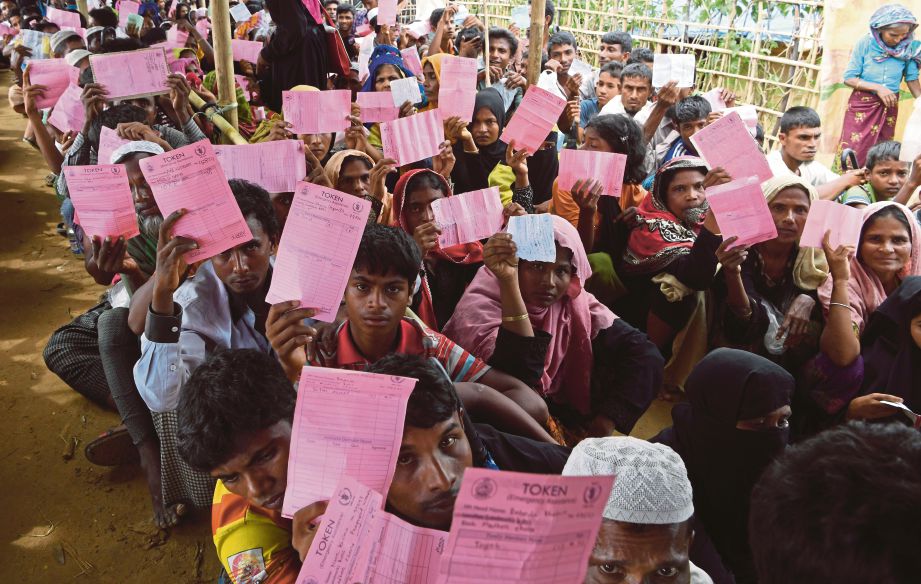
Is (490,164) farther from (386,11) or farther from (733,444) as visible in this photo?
(386,11)

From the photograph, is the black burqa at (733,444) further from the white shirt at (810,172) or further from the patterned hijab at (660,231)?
the white shirt at (810,172)

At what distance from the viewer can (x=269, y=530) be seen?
162 centimetres

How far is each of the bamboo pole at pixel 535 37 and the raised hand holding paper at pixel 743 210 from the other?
1.71 metres

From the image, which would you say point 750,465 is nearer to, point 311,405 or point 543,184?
point 311,405

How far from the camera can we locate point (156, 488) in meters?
2.75

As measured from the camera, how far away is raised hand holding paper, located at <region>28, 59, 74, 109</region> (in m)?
3.88

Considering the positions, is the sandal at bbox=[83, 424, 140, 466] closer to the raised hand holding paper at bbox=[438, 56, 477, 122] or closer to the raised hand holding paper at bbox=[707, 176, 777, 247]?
the raised hand holding paper at bbox=[438, 56, 477, 122]

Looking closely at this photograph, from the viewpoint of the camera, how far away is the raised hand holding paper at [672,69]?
4.59 m

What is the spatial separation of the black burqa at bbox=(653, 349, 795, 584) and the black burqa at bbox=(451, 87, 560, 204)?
2.19 metres

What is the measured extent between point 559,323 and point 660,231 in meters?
1.15

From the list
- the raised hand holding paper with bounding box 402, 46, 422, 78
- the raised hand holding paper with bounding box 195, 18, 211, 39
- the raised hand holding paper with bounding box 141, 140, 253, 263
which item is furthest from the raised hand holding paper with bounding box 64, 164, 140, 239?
the raised hand holding paper with bounding box 195, 18, 211, 39

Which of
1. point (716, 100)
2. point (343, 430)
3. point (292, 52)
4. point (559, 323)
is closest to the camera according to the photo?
point (343, 430)

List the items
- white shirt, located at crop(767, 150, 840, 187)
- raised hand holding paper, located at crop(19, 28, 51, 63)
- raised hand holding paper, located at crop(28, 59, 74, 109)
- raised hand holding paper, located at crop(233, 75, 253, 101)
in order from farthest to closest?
raised hand holding paper, located at crop(19, 28, 51, 63)
raised hand holding paper, located at crop(233, 75, 253, 101)
white shirt, located at crop(767, 150, 840, 187)
raised hand holding paper, located at crop(28, 59, 74, 109)

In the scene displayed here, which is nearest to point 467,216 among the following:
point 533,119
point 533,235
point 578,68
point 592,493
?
point 533,235
